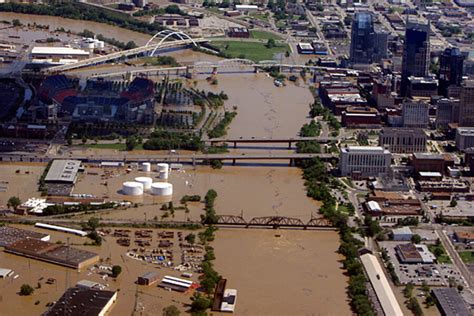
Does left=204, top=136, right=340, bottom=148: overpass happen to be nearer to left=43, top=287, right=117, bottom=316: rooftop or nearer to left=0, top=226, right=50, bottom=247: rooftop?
left=0, top=226, right=50, bottom=247: rooftop

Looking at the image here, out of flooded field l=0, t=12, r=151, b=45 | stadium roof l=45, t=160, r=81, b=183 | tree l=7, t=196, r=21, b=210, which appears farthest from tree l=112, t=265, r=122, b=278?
flooded field l=0, t=12, r=151, b=45

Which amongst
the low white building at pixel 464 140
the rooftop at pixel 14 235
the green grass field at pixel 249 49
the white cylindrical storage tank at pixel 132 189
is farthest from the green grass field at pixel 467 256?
the green grass field at pixel 249 49

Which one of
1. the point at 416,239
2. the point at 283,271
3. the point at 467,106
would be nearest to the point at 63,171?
the point at 283,271

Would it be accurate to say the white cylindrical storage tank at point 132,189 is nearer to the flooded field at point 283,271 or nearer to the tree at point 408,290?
the flooded field at point 283,271

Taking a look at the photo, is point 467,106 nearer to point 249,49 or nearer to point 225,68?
point 225,68

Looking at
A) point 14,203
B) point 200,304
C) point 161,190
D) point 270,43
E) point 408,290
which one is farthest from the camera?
point 270,43

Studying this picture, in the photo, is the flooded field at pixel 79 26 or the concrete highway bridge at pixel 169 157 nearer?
the concrete highway bridge at pixel 169 157
